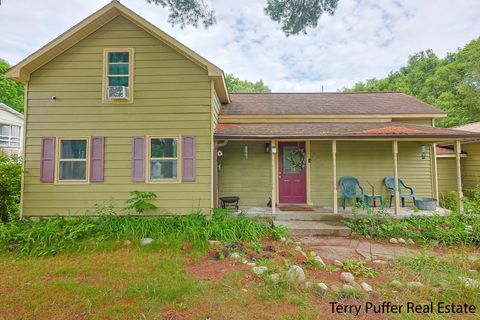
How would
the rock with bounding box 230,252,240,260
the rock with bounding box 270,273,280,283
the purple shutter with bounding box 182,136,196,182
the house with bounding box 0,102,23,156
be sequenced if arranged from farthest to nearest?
the house with bounding box 0,102,23,156, the purple shutter with bounding box 182,136,196,182, the rock with bounding box 230,252,240,260, the rock with bounding box 270,273,280,283

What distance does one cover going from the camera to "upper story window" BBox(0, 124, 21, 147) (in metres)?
16.0

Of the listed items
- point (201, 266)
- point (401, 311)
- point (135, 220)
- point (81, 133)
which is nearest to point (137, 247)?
point (135, 220)

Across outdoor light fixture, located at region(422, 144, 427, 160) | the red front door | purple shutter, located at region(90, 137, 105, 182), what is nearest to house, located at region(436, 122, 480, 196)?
outdoor light fixture, located at region(422, 144, 427, 160)

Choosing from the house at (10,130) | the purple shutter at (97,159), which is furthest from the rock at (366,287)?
the house at (10,130)

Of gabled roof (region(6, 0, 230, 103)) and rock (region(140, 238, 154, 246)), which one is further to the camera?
gabled roof (region(6, 0, 230, 103))

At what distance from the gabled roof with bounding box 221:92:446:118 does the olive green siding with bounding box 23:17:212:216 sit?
8.06 feet

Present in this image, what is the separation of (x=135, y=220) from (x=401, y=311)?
A: 526 centimetres

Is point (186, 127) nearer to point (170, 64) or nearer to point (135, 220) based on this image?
point (170, 64)

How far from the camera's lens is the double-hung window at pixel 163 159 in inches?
230

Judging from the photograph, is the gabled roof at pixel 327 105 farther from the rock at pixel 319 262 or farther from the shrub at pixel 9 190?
the shrub at pixel 9 190

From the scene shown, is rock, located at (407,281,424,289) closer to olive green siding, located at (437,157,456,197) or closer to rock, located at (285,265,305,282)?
rock, located at (285,265,305,282)

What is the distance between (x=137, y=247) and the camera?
4586 millimetres

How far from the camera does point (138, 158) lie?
5797 mm

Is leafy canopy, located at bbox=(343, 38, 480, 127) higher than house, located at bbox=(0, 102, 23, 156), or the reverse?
leafy canopy, located at bbox=(343, 38, 480, 127)
